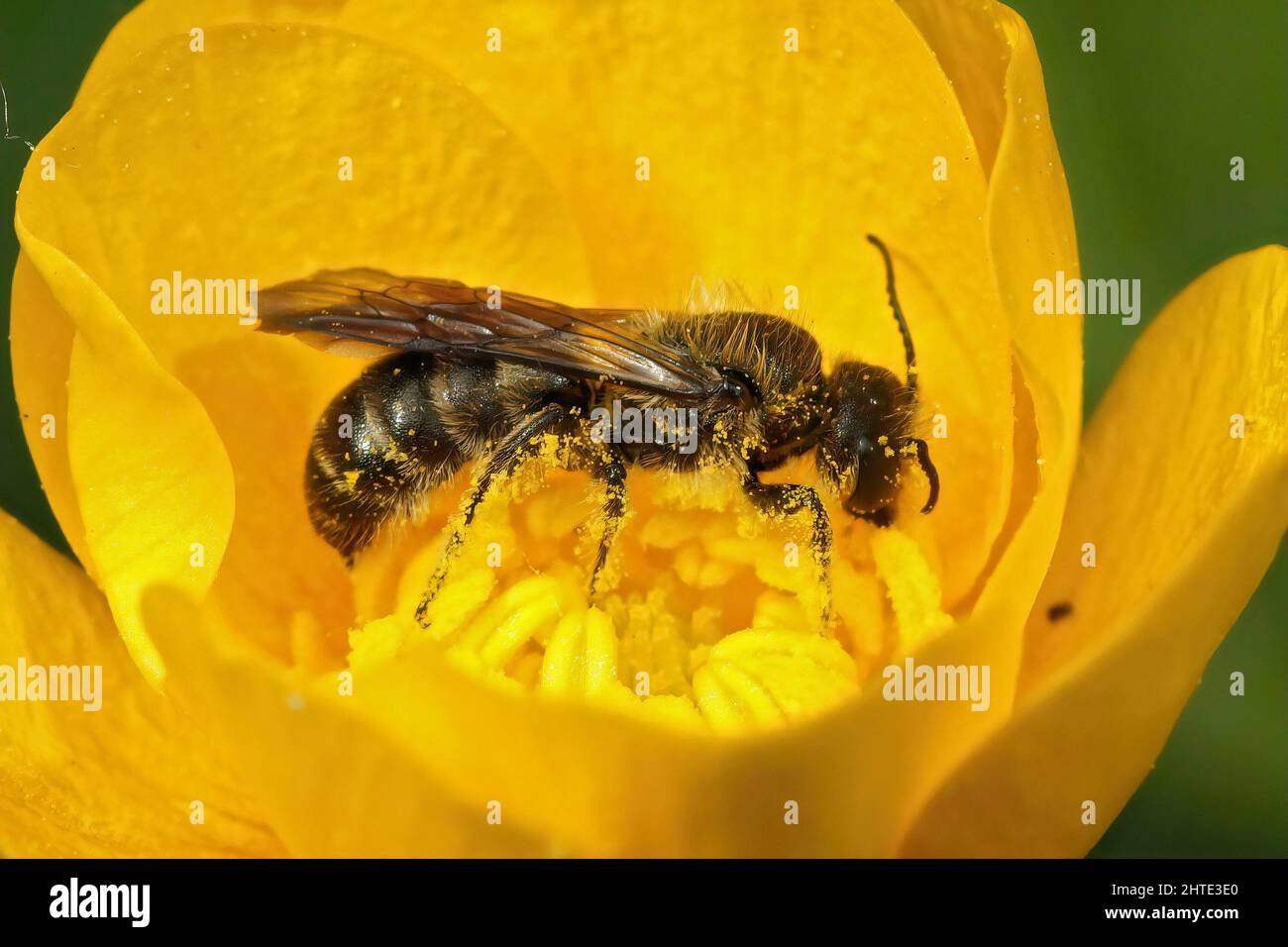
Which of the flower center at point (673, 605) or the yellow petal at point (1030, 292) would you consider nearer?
the yellow petal at point (1030, 292)

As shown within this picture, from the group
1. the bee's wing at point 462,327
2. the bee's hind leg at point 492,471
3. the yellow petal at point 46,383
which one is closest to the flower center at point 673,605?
the bee's hind leg at point 492,471

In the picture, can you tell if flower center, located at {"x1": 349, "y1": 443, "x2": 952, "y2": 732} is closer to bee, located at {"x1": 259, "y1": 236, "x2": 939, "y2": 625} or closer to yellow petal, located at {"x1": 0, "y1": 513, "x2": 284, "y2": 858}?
→ bee, located at {"x1": 259, "y1": 236, "x2": 939, "y2": 625}

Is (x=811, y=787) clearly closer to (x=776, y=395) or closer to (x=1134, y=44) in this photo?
(x=776, y=395)

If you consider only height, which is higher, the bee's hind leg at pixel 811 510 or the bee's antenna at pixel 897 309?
the bee's antenna at pixel 897 309

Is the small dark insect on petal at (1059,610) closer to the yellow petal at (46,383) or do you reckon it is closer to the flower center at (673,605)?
the flower center at (673,605)

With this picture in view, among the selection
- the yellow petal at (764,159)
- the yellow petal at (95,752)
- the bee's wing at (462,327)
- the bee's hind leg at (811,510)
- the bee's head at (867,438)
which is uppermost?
the yellow petal at (764,159)

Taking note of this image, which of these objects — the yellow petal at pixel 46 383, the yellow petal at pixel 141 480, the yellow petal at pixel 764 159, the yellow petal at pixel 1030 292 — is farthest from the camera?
the yellow petal at pixel 764 159

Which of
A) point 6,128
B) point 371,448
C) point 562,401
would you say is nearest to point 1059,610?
point 562,401

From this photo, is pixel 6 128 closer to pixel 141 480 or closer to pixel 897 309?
pixel 141 480
